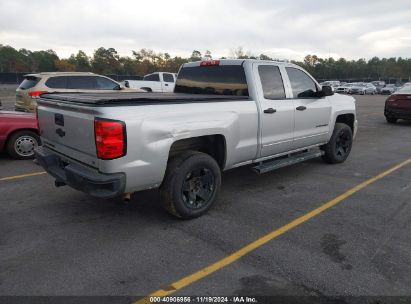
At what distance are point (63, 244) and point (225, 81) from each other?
3.08 metres

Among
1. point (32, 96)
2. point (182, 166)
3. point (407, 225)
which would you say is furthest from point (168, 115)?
point (32, 96)

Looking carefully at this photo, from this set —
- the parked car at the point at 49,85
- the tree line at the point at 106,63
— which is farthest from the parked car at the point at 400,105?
the tree line at the point at 106,63

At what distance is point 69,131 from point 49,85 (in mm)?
7850

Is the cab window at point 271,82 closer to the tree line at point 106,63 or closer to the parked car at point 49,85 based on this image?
the parked car at point 49,85

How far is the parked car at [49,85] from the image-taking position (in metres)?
10.7

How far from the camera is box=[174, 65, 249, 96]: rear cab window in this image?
5145 mm

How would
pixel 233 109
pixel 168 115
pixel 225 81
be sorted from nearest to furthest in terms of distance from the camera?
pixel 168 115
pixel 233 109
pixel 225 81

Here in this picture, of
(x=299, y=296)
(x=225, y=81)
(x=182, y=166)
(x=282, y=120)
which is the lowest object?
(x=299, y=296)

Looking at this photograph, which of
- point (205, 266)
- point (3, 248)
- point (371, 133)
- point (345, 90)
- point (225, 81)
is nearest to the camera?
point (205, 266)

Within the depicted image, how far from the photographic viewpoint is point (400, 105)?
43.0 ft

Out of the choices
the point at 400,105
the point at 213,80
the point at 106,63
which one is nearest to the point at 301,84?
the point at 213,80

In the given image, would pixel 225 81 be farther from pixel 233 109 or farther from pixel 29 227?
pixel 29 227

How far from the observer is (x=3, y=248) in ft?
11.9

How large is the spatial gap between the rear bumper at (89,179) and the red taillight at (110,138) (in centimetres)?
22
